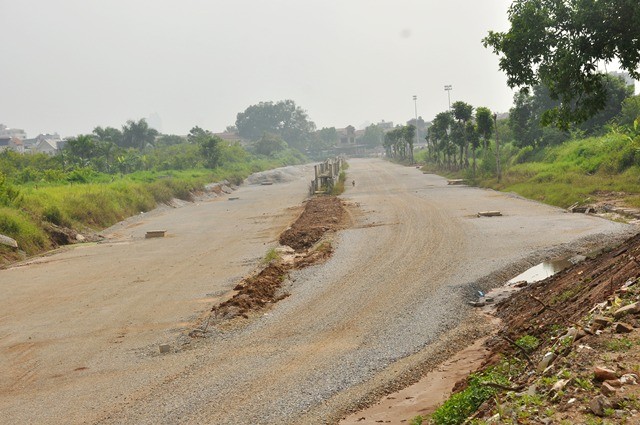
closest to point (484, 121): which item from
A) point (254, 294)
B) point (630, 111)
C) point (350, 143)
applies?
point (630, 111)

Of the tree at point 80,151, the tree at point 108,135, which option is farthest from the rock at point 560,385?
the tree at point 108,135

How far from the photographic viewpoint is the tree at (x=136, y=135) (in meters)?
113

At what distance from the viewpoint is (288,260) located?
2267cm

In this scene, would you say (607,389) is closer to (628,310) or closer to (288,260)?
(628,310)

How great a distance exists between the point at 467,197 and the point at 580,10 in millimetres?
22927

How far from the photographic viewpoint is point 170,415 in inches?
374

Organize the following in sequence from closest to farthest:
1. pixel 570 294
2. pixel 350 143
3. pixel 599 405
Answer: pixel 599 405
pixel 570 294
pixel 350 143

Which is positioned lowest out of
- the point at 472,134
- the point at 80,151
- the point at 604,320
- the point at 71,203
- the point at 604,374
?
the point at 71,203

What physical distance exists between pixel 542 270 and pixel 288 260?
822cm

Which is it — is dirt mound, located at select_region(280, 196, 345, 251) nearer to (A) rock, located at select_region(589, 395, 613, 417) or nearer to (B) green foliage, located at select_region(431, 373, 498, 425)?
(B) green foliage, located at select_region(431, 373, 498, 425)

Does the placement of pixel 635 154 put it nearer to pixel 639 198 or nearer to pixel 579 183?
pixel 579 183

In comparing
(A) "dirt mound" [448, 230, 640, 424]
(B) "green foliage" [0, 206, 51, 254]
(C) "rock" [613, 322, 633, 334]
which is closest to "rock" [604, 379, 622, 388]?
(A) "dirt mound" [448, 230, 640, 424]

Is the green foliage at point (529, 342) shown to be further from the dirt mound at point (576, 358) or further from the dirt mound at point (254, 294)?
the dirt mound at point (254, 294)

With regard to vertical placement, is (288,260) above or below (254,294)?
below
